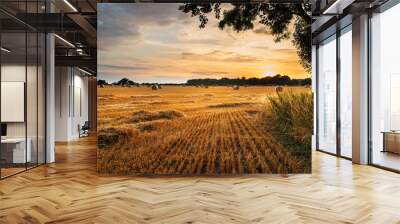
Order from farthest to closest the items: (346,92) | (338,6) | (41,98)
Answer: (346,92) → (41,98) → (338,6)

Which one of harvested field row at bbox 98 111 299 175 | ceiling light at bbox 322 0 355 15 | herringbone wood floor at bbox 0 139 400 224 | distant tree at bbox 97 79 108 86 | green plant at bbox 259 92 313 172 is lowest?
herringbone wood floor at bbox 0 139 400 224

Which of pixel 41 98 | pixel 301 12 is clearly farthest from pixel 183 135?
pixel 41 98

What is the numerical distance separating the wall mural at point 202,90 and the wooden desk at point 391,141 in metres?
1.73

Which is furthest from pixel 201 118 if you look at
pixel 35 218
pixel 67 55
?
pixel 67 55

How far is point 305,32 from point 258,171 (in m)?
2.67

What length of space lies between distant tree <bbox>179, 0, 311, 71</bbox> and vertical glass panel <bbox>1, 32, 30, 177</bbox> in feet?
9.59

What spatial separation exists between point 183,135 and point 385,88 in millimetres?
4061

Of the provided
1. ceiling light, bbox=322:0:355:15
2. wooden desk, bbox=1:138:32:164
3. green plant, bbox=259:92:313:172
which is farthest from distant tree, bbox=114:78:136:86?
ceiling light, bbox=322:0:355:15

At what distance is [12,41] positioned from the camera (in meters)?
6.87

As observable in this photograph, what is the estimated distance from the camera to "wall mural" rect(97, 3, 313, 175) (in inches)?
272

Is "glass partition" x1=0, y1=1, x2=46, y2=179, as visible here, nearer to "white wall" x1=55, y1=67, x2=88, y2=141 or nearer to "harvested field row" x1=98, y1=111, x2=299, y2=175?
"harvested field row" x1=98, y1=111, x2=299, y2=175

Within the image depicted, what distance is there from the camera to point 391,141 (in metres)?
7.61

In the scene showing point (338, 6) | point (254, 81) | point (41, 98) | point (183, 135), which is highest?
point (338, 6)

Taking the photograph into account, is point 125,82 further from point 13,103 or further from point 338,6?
point 338,6
